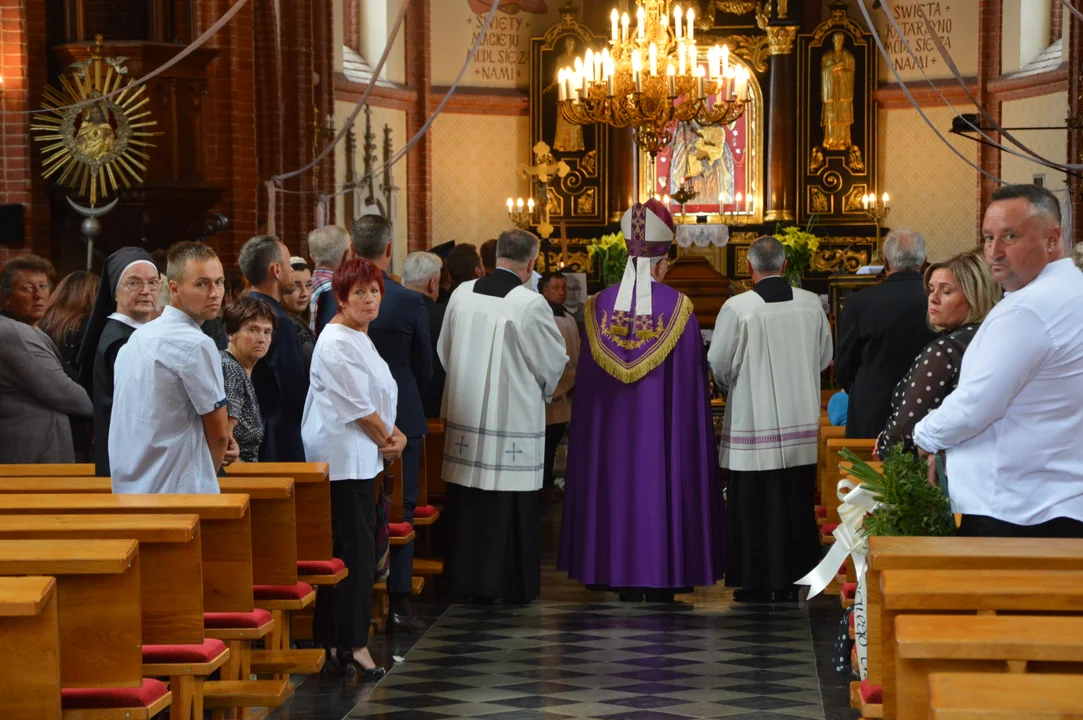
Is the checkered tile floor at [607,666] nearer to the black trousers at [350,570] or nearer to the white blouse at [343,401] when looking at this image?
the black trousers at [350,570]

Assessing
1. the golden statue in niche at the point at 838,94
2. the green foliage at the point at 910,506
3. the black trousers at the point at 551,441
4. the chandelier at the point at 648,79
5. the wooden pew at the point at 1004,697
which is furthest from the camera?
the golden statue in niche at the point at 838,94

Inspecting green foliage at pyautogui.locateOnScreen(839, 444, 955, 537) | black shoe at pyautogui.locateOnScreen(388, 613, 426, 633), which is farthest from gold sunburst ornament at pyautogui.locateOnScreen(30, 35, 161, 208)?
green foliage at pyautogui.locateOnScreen(839, 444, 955, 537)

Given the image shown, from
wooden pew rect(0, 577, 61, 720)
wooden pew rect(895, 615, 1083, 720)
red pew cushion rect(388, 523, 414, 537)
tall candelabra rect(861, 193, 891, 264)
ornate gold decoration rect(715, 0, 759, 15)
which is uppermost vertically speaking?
ornate gold decoration rect(715, 0, 759, 15)

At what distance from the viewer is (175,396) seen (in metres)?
5.30

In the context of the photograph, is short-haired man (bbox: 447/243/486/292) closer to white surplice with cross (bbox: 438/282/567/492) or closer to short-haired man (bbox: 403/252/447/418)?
short-haired man (bbox: 403/252/447/418)

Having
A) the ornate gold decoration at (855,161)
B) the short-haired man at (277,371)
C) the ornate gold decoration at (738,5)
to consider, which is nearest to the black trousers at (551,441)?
the short-haired man at (277,371)

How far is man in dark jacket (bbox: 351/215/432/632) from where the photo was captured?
25.1 feet

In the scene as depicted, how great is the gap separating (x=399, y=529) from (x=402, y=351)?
82 centimetres

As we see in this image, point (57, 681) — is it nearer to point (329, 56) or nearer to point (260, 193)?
point (260, 193)

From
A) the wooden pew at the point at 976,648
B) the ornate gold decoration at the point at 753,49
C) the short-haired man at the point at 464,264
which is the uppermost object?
the ornate gold decoration at the point at 753,49

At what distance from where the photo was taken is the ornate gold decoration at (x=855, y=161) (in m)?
21.2

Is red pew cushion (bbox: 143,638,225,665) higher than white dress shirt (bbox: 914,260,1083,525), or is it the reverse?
white dress shirt (bbox: 914,260,1083,525)

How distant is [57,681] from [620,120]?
969cm

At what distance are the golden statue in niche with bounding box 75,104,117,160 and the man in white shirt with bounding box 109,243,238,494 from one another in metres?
5.91
